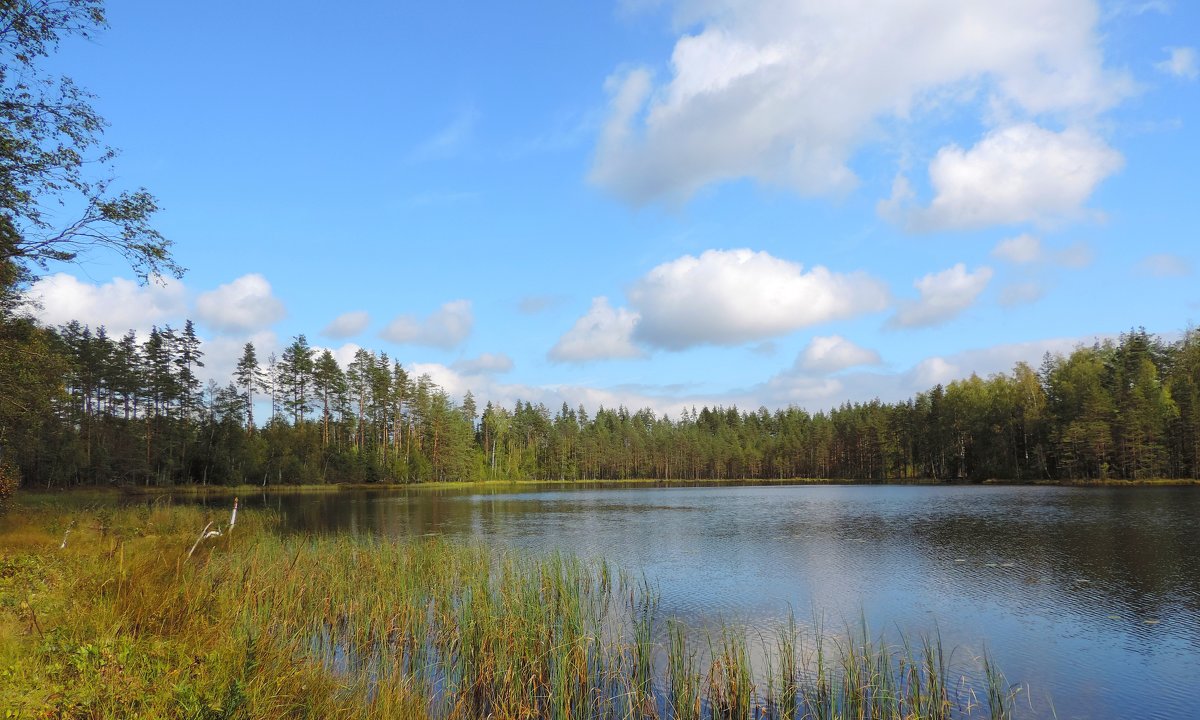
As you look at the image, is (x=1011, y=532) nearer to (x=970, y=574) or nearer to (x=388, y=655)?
(x=970, y=574)

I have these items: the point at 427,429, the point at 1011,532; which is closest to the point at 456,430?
the point at 427,429

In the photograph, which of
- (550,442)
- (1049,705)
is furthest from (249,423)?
(1049,705)

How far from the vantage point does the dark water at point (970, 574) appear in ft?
42.5

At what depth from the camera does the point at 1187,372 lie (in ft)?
270

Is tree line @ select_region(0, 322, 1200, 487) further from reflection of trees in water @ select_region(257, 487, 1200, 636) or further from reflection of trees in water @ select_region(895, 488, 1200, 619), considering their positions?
reflection of trees in water @ select_region(895, 488, 1200, 619)

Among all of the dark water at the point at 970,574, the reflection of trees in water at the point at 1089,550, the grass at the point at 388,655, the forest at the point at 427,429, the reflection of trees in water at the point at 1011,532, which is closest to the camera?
the grass at the point at 388,655

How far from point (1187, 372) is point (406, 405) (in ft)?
375

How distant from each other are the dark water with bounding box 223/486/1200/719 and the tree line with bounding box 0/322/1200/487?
94.8 feet

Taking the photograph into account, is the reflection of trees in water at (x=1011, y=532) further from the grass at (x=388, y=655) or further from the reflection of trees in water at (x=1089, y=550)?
the grass at (x=388, y=655)

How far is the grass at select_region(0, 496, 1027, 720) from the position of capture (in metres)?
7.53

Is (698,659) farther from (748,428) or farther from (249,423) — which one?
(748,428)

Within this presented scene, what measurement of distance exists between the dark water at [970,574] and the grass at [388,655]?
1.87 meters

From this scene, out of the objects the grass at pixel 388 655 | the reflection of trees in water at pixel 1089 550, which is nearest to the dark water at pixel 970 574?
the reflection of trees in water at pixel 1089 550

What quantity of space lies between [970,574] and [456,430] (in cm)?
9545
